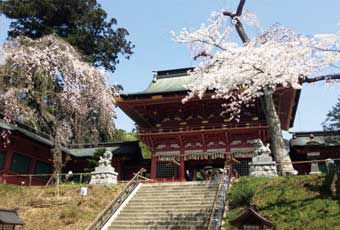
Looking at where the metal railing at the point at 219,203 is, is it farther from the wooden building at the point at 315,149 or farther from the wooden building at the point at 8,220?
the wooden building at the point at 315,149

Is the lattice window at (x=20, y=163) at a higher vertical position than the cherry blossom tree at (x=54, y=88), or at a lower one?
lower

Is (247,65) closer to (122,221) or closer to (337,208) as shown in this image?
(337,208)

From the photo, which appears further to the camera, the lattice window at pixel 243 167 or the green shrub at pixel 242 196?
the lattice window at pixel 243 167

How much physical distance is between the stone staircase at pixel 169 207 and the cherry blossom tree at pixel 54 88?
552cm

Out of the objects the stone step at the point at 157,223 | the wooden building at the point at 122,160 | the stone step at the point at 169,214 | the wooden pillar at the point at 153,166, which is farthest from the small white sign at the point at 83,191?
the wooden building at the point at 122,160

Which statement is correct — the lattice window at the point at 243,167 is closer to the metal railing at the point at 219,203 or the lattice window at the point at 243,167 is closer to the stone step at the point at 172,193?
the metal railing at the point at 219,203

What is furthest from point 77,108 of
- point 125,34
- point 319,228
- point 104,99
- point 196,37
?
point 125,34

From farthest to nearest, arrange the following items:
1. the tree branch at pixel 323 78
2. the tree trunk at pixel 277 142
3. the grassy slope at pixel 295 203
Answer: the tree trunk at pixel 277 142 < the tree branch at pixel 323 78 < the grassy slope at pixel 295 203

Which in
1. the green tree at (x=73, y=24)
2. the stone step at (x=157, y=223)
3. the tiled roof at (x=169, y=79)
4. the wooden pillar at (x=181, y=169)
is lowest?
the stone step at (x=157, y=223)

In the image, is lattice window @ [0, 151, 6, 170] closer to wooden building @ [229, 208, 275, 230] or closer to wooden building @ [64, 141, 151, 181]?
wooden building @ [64, 141, 151, 181]

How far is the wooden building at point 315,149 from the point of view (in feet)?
82.6

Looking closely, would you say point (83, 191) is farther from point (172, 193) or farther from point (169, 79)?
point (169, 79)

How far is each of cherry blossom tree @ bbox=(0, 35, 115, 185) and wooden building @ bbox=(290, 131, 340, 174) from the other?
1259 centimetres

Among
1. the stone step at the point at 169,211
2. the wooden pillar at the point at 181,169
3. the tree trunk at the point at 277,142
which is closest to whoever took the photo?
the stone step at the point at 169,211
